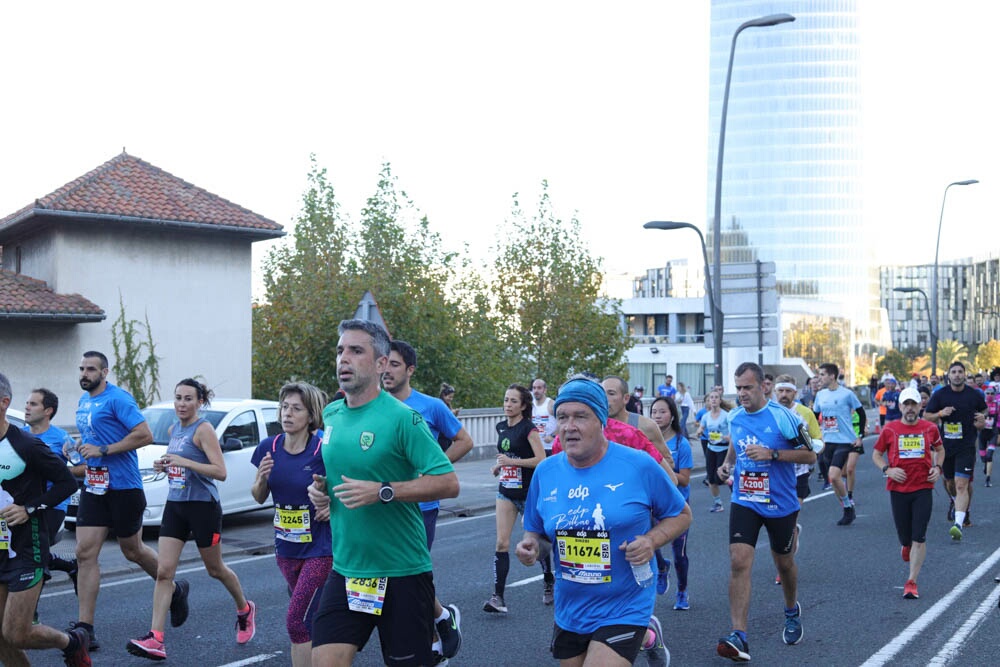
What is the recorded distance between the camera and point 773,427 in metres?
7.52

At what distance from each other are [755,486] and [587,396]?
334 cm

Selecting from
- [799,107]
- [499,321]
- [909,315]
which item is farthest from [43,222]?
[909,315]

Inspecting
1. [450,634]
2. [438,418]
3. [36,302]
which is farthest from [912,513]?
[36,302]

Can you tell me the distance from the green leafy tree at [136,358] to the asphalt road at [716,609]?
11.9 m

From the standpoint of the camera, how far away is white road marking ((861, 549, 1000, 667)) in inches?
280

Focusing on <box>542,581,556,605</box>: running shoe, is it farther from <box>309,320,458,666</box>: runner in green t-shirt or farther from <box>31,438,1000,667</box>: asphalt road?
<box>309,320,458,666</box>: runner in green t-shirt

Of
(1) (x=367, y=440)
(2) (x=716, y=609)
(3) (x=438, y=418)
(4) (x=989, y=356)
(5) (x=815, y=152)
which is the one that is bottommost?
(2) (x=716, y=609)

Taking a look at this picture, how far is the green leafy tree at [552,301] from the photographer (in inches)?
1507

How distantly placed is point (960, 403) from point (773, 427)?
25.0ft

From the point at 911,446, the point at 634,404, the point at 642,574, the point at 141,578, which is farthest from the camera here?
the point at 634,404

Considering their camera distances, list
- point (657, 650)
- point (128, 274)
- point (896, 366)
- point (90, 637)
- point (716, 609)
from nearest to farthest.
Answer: point (657, 650), point (90, 637), point (716, 609), point (128, 274), point (896, 366)

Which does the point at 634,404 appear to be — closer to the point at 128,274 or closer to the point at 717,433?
the point at 717,433

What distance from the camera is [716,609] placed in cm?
888

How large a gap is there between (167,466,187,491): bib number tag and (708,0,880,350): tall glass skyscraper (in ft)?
513
